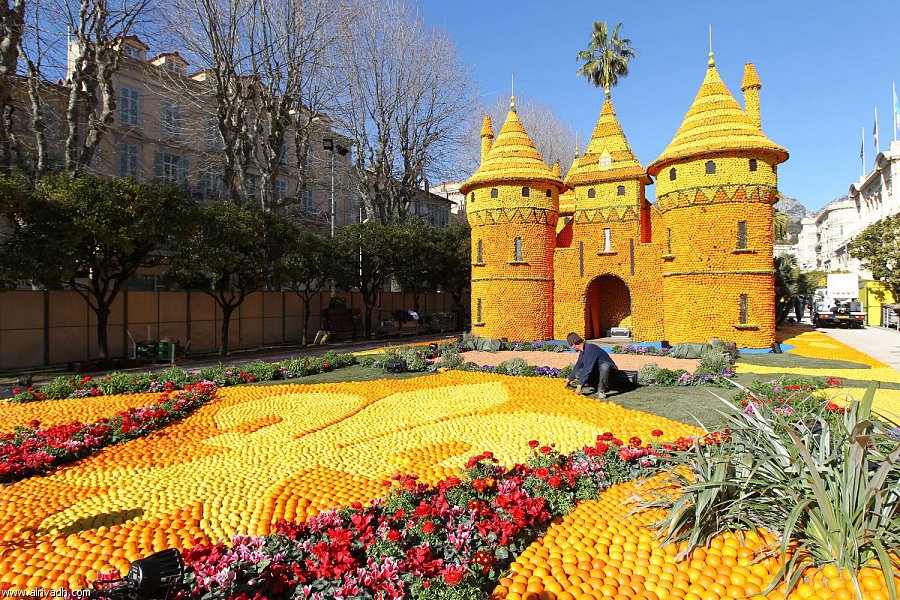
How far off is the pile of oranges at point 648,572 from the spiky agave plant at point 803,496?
0.11 meters

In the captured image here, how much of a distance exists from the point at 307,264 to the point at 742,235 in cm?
2035

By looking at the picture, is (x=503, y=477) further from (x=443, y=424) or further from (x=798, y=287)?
(x=798, y=287)

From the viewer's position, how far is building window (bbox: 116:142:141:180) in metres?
32.0

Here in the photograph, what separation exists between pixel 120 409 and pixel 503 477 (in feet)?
28.0

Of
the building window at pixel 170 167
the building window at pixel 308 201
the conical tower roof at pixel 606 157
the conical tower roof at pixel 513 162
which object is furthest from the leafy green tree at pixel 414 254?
the building window at pixel 170 167

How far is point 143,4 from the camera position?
68.8 ft

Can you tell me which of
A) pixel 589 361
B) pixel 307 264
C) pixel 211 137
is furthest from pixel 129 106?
pixel 589 361

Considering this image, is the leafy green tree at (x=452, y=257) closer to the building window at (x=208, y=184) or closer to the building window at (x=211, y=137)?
the building window at (x=211, y=137)

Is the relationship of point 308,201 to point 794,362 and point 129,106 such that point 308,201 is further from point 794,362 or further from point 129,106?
point 794,362

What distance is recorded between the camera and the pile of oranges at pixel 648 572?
364 cm

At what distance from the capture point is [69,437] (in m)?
7.68

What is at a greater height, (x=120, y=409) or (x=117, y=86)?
(x=117, y=86)

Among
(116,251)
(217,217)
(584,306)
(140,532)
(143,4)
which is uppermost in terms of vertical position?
(143,4)

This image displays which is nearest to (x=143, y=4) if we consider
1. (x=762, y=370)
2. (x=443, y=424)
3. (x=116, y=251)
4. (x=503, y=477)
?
(x=116, y=251)
